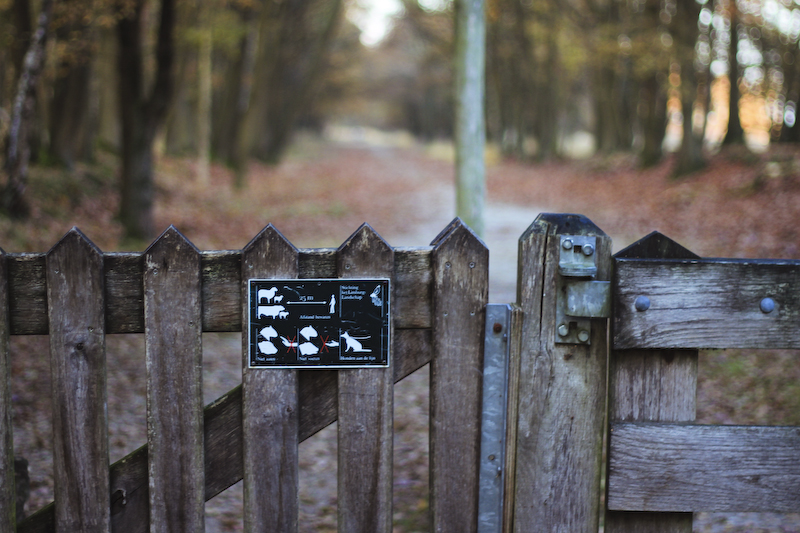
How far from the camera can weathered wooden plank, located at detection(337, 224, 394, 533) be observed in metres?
2.24

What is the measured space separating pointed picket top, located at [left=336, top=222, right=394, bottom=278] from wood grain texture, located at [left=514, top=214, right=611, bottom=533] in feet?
1.46

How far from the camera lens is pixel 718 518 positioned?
4.19 m

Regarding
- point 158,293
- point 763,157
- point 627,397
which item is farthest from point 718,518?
point 763,157

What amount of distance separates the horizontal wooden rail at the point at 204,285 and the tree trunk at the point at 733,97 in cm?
2213

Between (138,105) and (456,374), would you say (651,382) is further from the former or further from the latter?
(138,105)

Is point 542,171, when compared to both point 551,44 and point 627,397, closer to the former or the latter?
point 551,44

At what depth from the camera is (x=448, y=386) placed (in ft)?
7.55

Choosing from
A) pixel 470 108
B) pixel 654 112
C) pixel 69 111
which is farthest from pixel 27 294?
pixel 654 112

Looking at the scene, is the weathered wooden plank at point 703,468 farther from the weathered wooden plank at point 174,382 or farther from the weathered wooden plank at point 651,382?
the weathered wooden plank at point 174,382

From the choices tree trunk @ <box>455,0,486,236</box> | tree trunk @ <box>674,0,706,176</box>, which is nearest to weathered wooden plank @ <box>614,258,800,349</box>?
tree trunk @ <box>455,0,486,236</box>

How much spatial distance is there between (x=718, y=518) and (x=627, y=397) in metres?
2.51

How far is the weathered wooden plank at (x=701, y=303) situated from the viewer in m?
2.17

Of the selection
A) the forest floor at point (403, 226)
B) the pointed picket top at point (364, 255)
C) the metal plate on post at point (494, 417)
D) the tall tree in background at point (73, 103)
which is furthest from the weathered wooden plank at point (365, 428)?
the tall tree in background at point (73, 103)

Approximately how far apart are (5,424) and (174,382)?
567 millimetres
